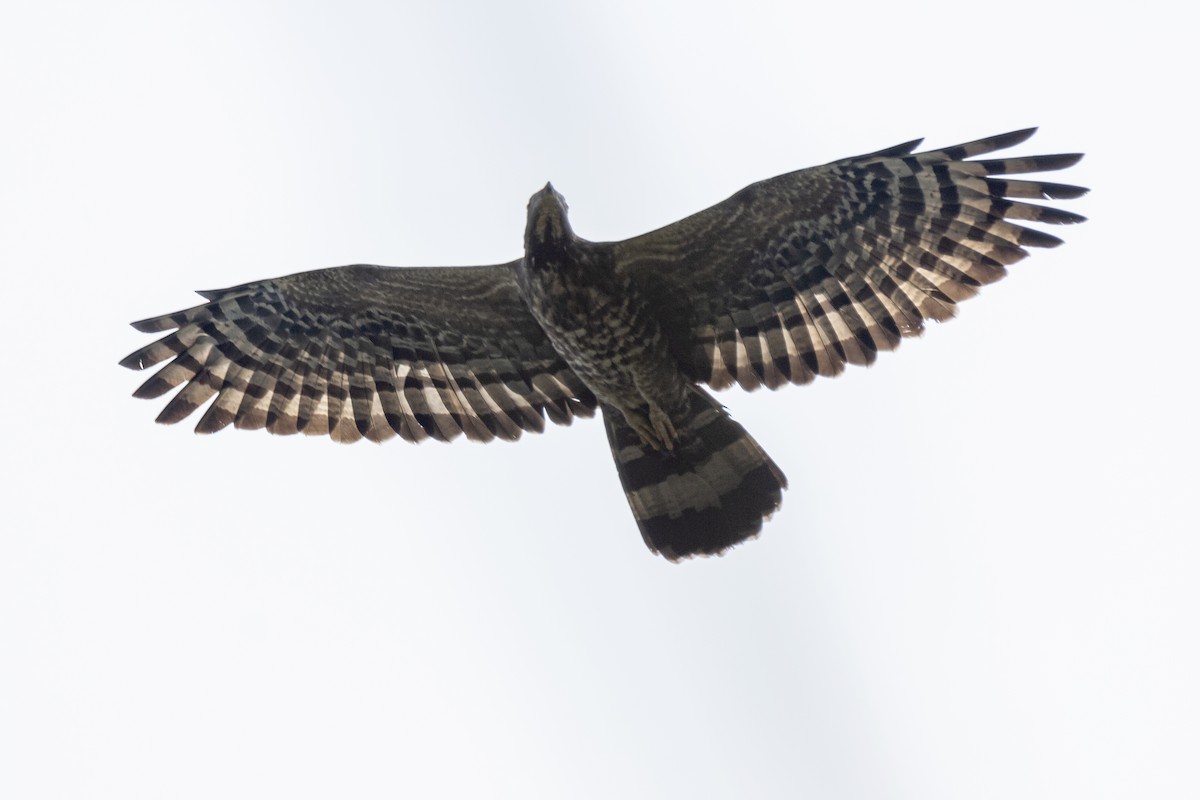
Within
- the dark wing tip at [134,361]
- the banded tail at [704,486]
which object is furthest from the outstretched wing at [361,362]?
the banded tail at [704,486]

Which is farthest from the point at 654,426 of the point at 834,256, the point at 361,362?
the point at 361,362

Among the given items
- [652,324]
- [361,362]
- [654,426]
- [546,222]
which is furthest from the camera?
[361,362]

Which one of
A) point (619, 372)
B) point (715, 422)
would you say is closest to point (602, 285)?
point (619, 372)

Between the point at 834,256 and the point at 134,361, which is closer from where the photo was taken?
the point at 834,256

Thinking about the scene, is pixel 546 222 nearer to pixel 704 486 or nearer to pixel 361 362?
pixel 361 362

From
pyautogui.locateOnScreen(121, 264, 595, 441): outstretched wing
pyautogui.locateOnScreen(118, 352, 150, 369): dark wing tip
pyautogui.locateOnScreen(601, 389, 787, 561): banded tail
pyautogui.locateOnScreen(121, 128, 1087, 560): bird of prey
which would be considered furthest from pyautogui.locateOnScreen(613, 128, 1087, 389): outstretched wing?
pyautogui.locateOnScreen(118, 352, 150, 369): dark wing tip

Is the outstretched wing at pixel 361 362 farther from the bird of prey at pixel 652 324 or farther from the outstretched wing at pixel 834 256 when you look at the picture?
the outstretched wing at pixel 834 256

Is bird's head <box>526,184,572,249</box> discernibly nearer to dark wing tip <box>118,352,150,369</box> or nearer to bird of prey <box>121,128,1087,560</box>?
bird of prey <box>121,128,1087,560</box>

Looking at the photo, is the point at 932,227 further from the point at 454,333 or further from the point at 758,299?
the point at 454,333
